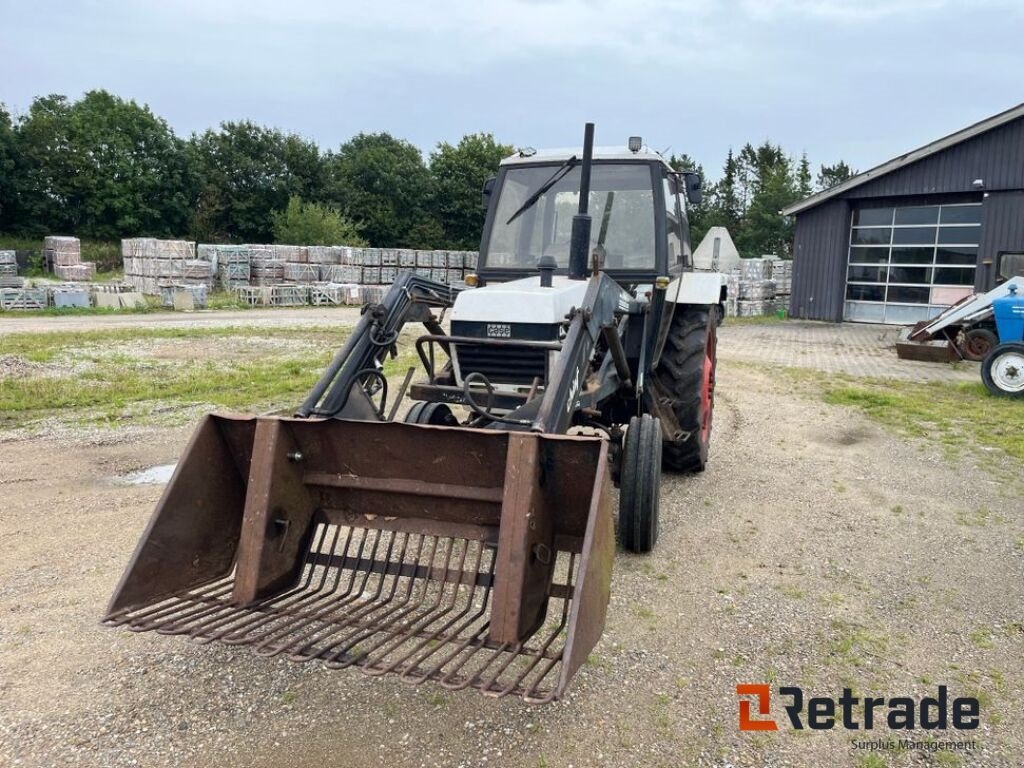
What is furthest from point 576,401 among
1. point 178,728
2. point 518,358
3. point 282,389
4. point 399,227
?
point 399,227

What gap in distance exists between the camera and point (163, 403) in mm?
8312

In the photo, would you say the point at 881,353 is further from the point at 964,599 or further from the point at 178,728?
the point at 178,728

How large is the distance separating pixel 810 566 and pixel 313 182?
40.6m

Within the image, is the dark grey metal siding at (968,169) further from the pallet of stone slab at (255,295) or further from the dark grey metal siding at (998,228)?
the pallet of stone slab at (255,295)

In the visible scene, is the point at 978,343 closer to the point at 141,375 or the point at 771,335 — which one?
the point at 771,335

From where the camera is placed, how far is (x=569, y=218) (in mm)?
5398

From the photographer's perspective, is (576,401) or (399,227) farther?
(399,227)

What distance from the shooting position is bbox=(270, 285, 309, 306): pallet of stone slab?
915 inches

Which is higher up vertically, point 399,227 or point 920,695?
point 399,227

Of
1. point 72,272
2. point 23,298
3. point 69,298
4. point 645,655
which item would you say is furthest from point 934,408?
point 72,272

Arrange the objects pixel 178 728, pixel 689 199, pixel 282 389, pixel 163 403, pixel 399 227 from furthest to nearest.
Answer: pixel 399 227, pixel 282 389, pixel 163 403, pixel 689 199, pixel 178 728

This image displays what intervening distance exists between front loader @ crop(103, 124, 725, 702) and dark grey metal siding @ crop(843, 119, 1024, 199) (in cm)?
1559

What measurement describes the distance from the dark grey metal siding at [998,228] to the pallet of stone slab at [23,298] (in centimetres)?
2227

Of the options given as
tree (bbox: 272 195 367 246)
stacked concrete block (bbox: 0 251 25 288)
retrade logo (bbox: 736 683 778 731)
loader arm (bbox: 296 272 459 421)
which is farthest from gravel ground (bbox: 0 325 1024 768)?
tree (bbox: 272 195 367 246)
